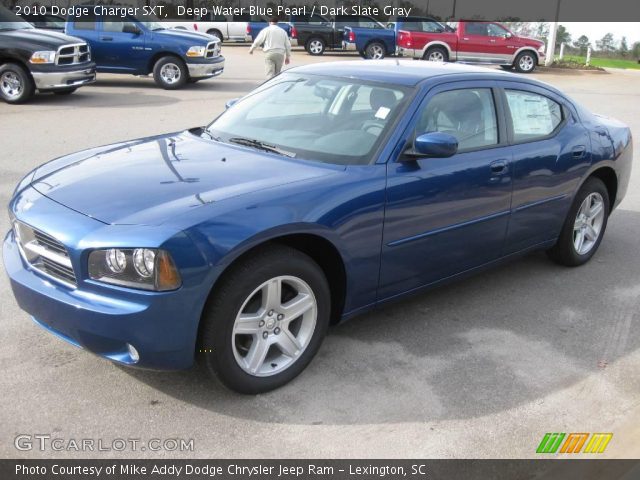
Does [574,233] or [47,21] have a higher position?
[47,21]

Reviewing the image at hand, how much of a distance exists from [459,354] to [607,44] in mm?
48878

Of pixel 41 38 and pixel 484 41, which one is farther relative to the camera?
pixel 484 41

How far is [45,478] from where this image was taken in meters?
2.85

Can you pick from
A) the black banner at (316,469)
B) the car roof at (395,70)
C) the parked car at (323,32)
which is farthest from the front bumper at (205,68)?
the black banner at (316,469)

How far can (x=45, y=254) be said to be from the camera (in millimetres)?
3295

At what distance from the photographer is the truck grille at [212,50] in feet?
50.2

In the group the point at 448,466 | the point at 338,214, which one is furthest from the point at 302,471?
the point at 338,214

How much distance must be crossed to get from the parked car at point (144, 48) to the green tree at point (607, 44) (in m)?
39.0

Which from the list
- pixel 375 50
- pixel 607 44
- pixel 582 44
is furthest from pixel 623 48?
pixel 375 50

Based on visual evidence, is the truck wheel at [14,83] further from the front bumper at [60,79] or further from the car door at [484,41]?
the car door at [484,41]

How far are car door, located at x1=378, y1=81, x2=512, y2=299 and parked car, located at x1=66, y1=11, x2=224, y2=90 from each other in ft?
38.3

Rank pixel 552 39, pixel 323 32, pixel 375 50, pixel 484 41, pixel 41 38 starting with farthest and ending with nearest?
1. pixel 323 32
2. pixel 552 39
3. pixel 375 50
4. pixel 484 41
5. pixel 41 38

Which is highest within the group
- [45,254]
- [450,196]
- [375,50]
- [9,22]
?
[9,22]

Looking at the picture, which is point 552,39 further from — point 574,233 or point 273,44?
point 574,233
